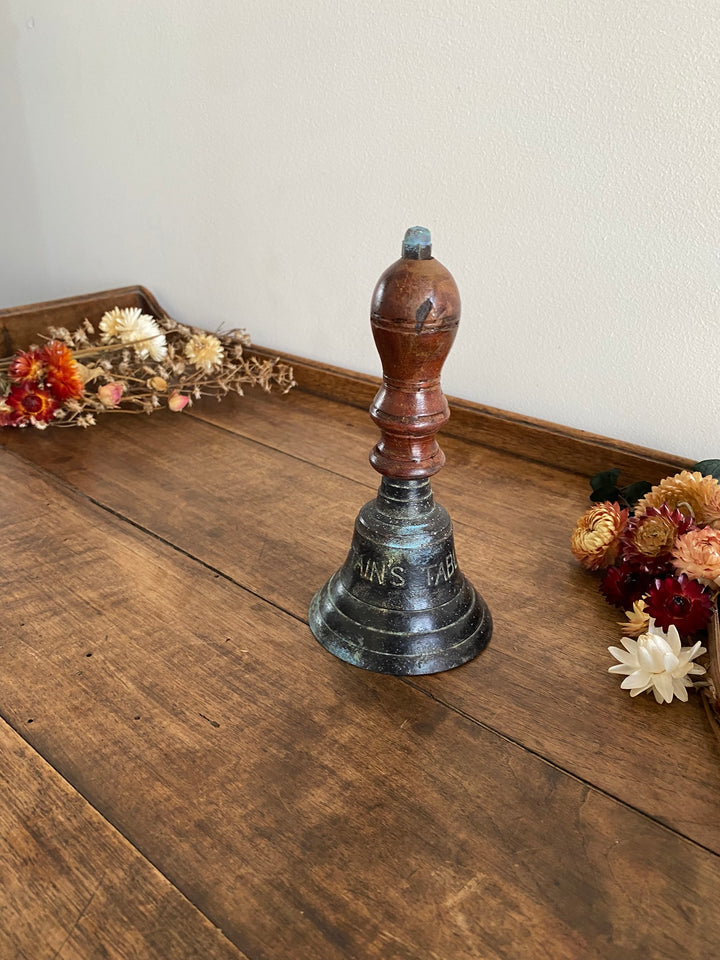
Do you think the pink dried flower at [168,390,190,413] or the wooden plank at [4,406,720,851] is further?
the pink dried flower at [168,390,190,413]

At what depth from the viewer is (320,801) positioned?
51 cm

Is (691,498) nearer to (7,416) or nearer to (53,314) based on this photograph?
(7,416)

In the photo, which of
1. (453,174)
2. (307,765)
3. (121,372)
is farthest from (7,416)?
(307,765)

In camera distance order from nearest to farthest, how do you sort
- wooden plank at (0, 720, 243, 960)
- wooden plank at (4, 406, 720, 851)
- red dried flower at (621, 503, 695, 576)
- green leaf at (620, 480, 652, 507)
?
wooden plank at (0, 720, 243, 960)
wooden plank at (4, 406, 720, 851)
red dried flower at (621, 503, 695, 576)
green leaf at (620, 480, 652, 507)

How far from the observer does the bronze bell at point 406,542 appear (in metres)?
0.57

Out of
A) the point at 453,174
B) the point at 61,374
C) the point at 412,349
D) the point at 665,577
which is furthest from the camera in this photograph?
the point at 61,374

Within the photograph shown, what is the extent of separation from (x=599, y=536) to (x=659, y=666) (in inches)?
6.3

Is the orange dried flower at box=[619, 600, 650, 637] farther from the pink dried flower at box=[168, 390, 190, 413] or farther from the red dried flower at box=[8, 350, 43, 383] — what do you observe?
the red dried flower at box=[8, 350, 43, 383]

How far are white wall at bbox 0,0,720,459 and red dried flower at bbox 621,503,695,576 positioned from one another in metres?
0.23

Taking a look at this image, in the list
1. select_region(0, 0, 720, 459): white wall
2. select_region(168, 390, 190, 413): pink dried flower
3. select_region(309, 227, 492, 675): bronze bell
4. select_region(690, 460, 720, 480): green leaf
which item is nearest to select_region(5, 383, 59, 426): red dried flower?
select_region(168, 390, 190, 413): pink dried flower

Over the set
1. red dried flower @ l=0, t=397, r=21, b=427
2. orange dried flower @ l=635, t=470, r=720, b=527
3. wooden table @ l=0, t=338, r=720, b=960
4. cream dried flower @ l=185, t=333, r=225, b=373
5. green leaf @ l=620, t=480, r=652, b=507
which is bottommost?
wooden table @ l=0, t=338, r=720, b=960

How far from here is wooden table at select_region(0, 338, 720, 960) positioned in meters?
0.43

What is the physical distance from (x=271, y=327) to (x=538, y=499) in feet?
1.93

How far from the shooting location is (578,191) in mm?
903
